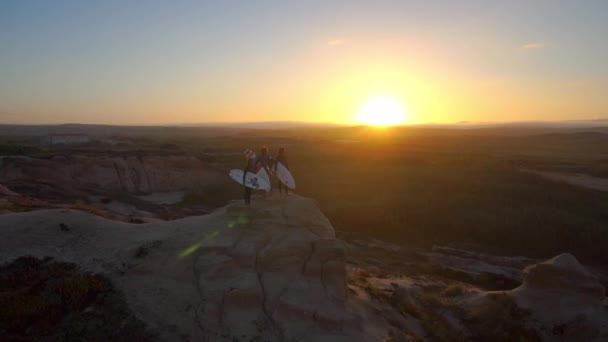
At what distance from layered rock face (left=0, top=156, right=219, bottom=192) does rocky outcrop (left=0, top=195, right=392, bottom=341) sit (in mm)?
19386

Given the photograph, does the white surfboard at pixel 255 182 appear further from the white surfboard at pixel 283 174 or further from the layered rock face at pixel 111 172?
the layered rock face at pixel 111 172

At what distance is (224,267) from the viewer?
403 inches

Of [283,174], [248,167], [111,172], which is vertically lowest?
[111,172]

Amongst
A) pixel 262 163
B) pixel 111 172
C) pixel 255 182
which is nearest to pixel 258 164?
pixel 262 163

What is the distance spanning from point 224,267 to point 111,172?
98.9 feet

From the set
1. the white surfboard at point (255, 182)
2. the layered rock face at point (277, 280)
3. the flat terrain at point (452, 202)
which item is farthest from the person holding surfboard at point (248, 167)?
the flat terrain at point (452, 202)

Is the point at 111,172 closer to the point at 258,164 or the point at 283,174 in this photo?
the point at 283,174

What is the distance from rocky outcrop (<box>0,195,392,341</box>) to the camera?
29.8ft

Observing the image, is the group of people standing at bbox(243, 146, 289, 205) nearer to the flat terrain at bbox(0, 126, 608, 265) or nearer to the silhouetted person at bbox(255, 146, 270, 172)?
the silhouetted person at bbox(255, 146, 270, 172)

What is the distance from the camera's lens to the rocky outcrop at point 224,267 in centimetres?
908

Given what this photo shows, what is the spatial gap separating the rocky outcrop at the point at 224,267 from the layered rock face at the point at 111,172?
19.4 metres

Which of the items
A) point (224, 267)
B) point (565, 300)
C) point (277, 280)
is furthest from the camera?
point (565, 300)

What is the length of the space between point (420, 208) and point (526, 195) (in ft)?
33.4

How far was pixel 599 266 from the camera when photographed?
20.8 m
